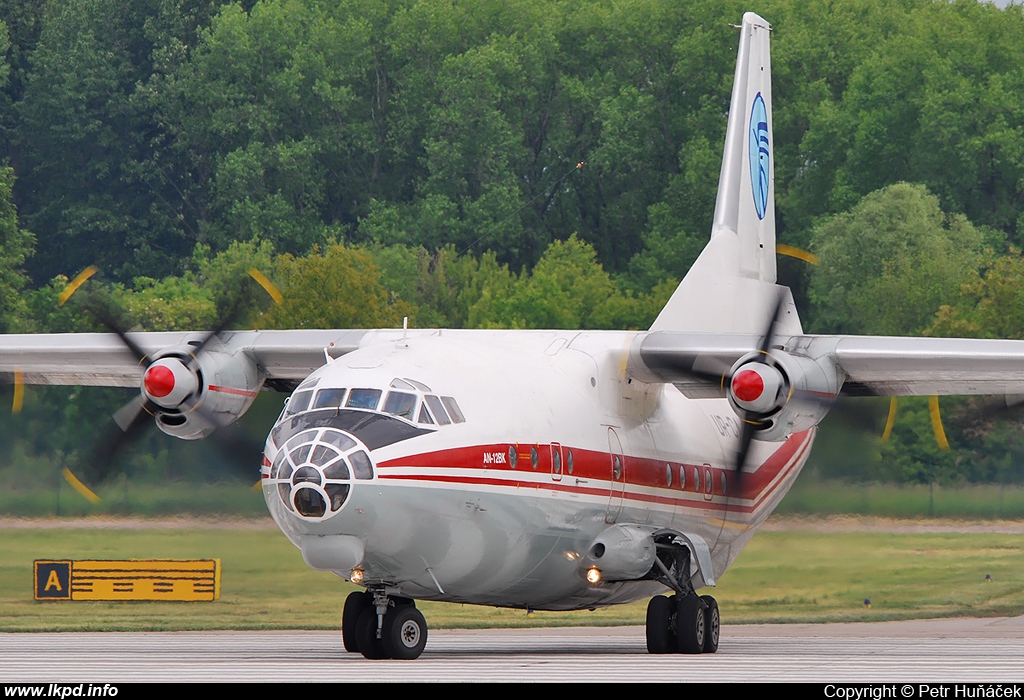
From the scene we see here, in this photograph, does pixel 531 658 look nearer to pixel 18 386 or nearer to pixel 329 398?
pixel 329 398

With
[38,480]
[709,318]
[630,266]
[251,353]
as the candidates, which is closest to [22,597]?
[38,480]

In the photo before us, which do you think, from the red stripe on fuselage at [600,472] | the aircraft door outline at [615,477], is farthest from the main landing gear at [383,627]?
the aircraft door outline at [615,477]

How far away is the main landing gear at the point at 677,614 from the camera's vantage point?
20.2 metres

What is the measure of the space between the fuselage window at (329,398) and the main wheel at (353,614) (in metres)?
2.32

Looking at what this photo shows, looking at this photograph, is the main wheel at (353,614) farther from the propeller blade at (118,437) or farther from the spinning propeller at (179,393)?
the propeller blade at (118,437)

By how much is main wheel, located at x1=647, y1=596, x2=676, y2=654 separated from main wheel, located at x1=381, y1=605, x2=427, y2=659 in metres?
3.24

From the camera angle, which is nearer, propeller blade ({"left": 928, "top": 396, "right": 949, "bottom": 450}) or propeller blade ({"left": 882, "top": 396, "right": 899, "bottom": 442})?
propeller blade ({"left": 928, "top": 396, "right": 949, "bottom": 450})

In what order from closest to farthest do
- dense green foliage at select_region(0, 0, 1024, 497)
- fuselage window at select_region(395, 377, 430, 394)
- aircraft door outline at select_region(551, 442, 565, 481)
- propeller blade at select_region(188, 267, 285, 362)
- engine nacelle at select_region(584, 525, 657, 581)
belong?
fuselage window at select_region(395, 377, 430, 394) → aircraft door outline at select_region(551, 442, 565, 481) → engine nacelle at select_region(584, 525, 657, 581) → propeller blade at select_region(188, 267, 285, 362) → dense green foliage at select_region(0, 0, 1024, 497)

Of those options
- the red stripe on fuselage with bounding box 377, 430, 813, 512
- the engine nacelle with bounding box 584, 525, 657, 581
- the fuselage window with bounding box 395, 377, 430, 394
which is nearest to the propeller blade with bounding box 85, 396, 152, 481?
the fuselage window with bounding box 395, 377, 430, 394

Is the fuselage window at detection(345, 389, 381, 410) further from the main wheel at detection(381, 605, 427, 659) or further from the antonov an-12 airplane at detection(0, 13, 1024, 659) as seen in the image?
the main wheel at detection(381, 605, 427, 659)

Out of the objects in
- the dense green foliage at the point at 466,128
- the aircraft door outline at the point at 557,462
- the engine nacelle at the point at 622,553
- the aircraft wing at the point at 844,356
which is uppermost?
the dense green foliage at the point at 466,128

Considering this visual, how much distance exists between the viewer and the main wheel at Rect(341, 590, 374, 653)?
18.3 metres

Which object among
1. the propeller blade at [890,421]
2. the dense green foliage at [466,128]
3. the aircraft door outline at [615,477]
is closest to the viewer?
the aircraft door outline at [615,477]

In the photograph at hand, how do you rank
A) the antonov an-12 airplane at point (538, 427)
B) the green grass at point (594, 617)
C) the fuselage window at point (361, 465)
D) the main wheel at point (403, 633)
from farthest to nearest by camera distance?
the green grass at point (594, 617) → the main wheel at point (403, 633) → the antonov an-12 airplane at point (538, 427) → the fuselage window at point (361, 465)
